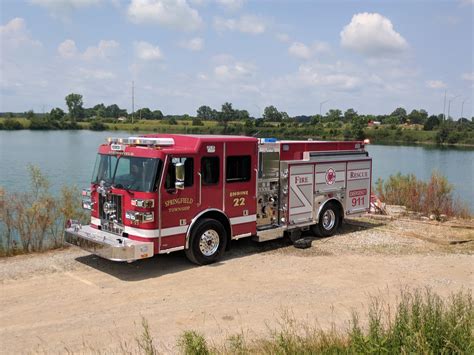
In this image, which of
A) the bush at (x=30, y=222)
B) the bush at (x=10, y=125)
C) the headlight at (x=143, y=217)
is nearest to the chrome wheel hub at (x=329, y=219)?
the headlight at (x=143, y=217)

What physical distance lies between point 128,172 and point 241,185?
2310 mm

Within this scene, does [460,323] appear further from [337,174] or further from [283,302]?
[337,174]

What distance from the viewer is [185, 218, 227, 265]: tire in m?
9.13

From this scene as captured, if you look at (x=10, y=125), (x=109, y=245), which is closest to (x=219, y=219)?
(x=109, y=245)

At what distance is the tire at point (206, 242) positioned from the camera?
360 inches

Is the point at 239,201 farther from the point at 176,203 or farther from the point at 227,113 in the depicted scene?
the point at 227,113

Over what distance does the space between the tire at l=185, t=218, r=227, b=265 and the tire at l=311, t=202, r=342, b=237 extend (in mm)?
3213

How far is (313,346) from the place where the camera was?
4.90m

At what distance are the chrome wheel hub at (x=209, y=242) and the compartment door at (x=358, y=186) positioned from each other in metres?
4.55

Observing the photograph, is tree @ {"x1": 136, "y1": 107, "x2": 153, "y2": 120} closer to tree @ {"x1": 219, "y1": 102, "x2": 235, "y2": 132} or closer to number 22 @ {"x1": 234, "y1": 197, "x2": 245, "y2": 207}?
tree @ {"x1": 219, "y1": 102, "x2": 235, "y2": 132}

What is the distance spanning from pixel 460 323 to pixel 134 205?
5.47m

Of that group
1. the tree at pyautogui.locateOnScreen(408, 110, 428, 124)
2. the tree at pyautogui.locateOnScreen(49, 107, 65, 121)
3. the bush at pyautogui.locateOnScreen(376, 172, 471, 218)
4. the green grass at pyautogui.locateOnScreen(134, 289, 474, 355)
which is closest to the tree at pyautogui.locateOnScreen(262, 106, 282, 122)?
the bush at pyautogui.locateOnScreen(376, 172, 471, 218)

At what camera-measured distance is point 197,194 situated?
29.8 ft

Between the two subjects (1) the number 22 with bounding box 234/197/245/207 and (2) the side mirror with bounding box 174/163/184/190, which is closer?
(2) the side mirror with bounding box 174/163/184/190
